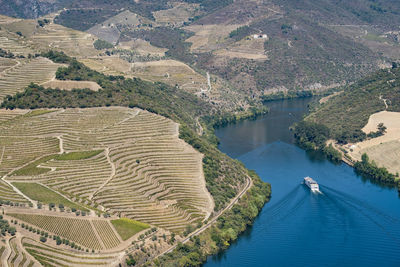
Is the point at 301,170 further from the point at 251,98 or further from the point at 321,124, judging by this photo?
the point at 251,98

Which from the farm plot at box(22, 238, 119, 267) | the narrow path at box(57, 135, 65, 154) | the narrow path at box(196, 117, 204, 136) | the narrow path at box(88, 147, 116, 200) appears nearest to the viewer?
the farm plot at box(22, 238, 119, 267)

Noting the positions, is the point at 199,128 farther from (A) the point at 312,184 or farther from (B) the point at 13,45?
(B) the point at 13,45

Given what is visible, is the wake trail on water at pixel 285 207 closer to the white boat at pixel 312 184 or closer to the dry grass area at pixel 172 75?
the white boat at pixel 312 184

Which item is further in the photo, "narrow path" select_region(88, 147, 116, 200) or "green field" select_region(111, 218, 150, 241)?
"narrow path" select_region(88, 147, 116, 200)

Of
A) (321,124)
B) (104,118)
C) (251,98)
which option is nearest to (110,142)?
(104,118)

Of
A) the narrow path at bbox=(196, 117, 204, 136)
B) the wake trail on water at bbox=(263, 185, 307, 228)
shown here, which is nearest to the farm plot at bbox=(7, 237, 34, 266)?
the wake trail on water at bbox=(263, 185, 307, 228)

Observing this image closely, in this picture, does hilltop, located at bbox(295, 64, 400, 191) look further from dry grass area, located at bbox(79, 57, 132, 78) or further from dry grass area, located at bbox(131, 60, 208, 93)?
dry grass area, located at bbox(79, 57, 132, 78)

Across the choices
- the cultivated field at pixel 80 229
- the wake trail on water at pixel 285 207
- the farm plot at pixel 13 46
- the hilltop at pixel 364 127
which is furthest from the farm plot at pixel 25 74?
the hilltop at pixel 364 127
